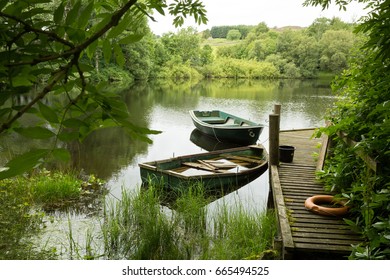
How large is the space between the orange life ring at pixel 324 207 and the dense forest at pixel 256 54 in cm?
3047

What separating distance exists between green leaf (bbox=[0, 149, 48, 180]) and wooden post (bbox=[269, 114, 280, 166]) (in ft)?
19.6

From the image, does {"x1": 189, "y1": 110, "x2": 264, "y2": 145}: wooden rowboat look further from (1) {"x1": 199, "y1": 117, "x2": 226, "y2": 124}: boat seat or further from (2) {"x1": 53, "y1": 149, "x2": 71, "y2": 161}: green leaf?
(2) {"x1": 53, "y1": 149, "x2": 71, "y2": 161}: green leaf

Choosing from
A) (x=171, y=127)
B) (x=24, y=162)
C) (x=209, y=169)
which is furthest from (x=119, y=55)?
(x=171, y=127)

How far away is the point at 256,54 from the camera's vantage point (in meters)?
43.3

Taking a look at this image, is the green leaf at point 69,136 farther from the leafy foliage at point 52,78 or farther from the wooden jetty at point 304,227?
the wooden jetty at point 304,227

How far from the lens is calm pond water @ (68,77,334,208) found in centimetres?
852

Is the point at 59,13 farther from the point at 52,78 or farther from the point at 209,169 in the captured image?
the point at 209,169

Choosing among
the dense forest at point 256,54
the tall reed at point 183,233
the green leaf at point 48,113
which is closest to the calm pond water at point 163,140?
the green leaf at point 48,113

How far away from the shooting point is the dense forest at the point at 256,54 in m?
37.1

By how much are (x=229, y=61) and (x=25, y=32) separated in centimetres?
4372

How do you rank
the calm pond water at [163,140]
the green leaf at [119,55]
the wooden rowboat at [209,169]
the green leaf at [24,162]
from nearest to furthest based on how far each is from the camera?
the green leaf at [24,162] < the green leaf at [119,55] < the calm pond water at [163,140] < the wooden rowboat at [209,169]

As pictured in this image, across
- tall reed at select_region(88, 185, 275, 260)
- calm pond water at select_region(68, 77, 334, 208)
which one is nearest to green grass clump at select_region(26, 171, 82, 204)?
calm pond water at select_region(68, 77, 334, 208)

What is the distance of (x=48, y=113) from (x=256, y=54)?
4447cm

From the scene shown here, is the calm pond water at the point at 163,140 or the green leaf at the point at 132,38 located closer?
Result: the green leaf at the point at 132,38
